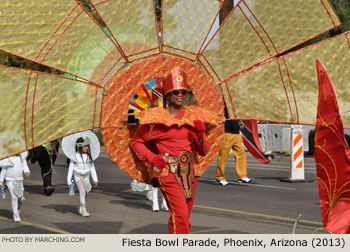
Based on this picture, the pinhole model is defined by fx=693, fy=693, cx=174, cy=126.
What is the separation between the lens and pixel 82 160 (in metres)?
12.0

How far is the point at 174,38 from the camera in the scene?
8203mm

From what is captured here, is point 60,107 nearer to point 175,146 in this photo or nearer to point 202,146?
point 175,146

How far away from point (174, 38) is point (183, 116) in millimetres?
1277

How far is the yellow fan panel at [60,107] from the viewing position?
25.3 feet

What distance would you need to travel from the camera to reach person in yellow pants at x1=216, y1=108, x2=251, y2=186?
643 inches

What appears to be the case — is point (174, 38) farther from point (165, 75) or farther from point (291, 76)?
point (291, 76)

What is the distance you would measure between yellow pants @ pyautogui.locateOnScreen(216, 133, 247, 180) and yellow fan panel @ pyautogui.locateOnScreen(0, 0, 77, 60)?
9.04 m

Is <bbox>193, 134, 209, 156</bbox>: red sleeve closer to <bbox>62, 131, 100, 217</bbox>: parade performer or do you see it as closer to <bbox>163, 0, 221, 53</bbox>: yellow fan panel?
<bbox>163, 0, 221, 53</bbox>: yellow fan panel

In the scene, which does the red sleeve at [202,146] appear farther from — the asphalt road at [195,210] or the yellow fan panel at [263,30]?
the asphalt road at [195,210]

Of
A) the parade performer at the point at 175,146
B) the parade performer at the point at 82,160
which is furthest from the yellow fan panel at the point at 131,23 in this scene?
the parade performer at the point at 82,160

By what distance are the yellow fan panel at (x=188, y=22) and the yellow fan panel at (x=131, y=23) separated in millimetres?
169

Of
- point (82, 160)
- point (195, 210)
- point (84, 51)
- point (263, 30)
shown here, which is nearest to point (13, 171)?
point (82, 160)
